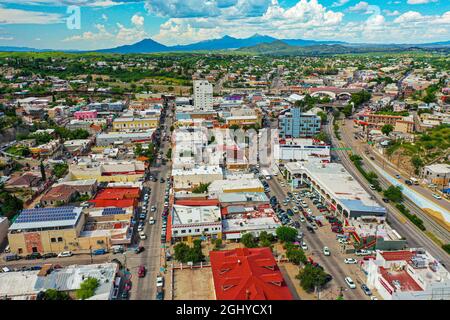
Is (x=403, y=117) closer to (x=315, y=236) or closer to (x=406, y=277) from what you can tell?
(x=315, y=236)

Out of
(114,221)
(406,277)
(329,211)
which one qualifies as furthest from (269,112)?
(406,277)

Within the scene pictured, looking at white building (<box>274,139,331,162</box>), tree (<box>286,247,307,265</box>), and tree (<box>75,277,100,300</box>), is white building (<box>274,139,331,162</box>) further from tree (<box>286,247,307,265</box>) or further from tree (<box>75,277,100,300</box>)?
tree (<box>75,277,100,300</box>)

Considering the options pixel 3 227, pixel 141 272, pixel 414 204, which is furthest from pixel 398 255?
pixel 3 227

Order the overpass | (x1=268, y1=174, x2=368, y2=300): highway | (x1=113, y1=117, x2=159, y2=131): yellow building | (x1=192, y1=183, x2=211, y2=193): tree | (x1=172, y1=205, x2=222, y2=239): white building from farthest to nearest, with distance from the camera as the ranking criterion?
the overpass, (x1=113, y1=117, x2=159, y2=131): yellow building, (x1=192, y1=183, x2=211, y2=193): tree, (x1=172, y1=205, x2=222, y2=239): white building, (x1=268, y1=174, x2=368, y2=300): highway

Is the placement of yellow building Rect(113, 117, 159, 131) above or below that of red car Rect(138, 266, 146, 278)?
above

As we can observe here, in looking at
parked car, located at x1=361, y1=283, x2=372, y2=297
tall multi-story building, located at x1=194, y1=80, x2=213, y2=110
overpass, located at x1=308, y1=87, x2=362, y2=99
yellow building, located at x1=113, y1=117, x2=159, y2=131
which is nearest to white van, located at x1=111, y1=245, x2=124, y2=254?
parked car, located at x1=361, y1=283, x2=372, y2=297

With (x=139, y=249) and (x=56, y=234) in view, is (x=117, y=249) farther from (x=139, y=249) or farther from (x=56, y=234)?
(x=56, y=234)
